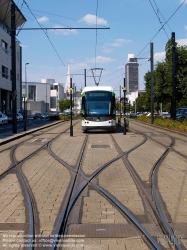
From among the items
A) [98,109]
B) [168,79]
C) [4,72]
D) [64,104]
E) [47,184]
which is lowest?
[47,184]

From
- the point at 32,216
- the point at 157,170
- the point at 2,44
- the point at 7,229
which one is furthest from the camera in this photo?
the point at 2,44

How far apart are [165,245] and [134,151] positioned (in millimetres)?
10811

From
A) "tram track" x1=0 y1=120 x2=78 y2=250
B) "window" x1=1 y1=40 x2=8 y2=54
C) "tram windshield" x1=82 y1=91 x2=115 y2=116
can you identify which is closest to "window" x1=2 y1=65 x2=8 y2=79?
"window" x1=1 y1=40 x2=8 y2=54

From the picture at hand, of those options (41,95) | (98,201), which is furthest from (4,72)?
(41,95)

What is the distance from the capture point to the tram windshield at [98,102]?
26.4 meters

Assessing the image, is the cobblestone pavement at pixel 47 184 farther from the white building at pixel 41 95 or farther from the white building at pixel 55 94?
the white building at pixel 55 94

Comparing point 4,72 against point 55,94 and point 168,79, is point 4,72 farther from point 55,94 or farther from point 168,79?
point 55,94

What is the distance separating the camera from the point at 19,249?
4785 mm

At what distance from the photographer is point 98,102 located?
87.3 feet

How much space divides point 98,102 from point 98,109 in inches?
21.2

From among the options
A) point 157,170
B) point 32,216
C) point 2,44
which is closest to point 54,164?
point 157,170

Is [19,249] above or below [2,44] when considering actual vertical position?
below

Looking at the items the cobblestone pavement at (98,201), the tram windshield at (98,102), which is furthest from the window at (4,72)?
the cobblestone pavement at (98,201)

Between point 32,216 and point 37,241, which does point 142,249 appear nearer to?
point 37,241
